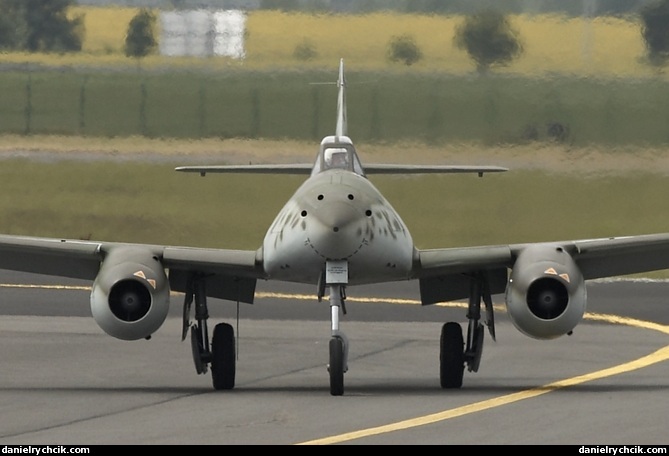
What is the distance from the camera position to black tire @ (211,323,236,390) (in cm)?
2105

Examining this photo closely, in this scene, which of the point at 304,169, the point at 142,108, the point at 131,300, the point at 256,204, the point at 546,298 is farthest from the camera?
the point at 256,204

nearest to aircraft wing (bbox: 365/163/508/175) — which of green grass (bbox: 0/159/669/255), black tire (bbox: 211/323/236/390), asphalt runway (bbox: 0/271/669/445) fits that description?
asphalt runway (bbox: 0/271/669/445)

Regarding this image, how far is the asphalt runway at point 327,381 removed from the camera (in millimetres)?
16484

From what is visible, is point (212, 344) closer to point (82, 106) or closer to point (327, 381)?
point (327, 381)

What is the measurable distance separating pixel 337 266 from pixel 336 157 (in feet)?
5.89

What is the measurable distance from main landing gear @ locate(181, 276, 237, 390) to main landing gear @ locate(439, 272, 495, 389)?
2276 mm

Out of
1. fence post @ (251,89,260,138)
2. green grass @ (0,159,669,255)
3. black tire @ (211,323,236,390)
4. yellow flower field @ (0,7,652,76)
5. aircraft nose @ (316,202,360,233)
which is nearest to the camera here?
aircraft nose @ (316,202,360,233)

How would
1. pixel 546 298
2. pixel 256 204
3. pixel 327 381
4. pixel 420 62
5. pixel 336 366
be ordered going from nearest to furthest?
pixel 336 366 → pixel 546 298 → pixel 327 381 → pixel 420 62 → pixel 256 204

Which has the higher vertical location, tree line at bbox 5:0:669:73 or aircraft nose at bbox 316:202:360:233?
tree line at bbox 5:0:669:73

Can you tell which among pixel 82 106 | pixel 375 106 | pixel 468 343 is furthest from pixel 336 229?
pixel 82 106

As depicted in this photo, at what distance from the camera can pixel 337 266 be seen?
63.4ft

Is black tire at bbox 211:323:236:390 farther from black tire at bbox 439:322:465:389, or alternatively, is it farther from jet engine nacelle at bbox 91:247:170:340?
black tire at bbox 439:322:465:389

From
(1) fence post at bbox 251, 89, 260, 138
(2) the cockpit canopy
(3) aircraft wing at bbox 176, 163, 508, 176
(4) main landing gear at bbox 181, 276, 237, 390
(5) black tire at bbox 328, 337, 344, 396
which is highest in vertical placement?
(1) fence post at bbox 251, 89, 260, 138

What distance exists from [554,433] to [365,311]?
16631mm
